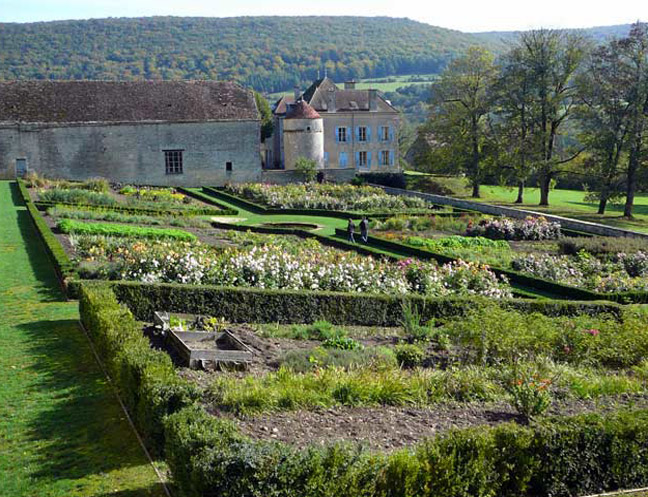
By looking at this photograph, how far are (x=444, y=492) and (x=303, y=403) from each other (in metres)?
2.83

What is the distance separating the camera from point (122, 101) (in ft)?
159

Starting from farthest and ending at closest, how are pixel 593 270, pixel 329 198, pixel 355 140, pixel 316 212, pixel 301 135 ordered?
pixel 355 140
pixel 301 135
pixel 329 198
pixel 316 212
pixel 593 270

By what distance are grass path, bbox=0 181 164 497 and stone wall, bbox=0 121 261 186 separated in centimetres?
3184

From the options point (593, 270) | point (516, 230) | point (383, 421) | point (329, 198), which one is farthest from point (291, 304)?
point (329, 198)

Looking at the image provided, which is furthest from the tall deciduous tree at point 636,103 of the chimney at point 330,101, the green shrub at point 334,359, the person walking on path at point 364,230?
the green shrub at point 334,359

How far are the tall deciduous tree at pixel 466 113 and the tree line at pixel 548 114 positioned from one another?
0.06 meters

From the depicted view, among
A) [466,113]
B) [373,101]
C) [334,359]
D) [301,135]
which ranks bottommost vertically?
[334,359]

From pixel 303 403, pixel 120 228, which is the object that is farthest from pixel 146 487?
pixel 120 228

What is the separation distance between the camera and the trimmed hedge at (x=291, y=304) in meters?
15.4

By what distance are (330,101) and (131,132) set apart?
1723 cm

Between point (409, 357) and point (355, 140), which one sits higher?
point (355, 140)

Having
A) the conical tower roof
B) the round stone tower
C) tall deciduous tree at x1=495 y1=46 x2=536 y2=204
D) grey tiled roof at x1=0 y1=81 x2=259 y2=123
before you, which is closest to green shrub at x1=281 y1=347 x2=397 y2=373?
tall deciduous tree at x1=495 y1=46 x2=536 y2=204

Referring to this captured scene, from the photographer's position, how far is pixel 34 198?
1326 inches

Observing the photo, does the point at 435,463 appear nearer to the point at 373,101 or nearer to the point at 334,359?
the point at 334,359
